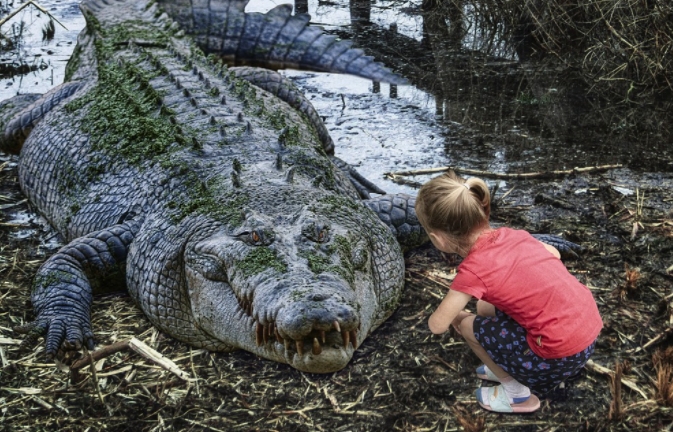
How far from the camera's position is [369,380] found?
317 cm

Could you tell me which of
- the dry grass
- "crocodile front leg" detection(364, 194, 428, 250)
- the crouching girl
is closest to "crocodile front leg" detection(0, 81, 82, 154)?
→ "crocodile front leg" detection(364, 194, 428, 250)

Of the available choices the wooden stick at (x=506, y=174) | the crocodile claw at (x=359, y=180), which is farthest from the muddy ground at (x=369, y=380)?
the wooden stick at (x=506, y=174)

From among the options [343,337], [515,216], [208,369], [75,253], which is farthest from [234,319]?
[515,216]

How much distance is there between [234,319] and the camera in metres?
3.07

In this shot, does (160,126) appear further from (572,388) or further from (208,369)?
(572,388)

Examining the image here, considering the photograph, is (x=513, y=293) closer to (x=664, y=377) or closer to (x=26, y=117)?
(x=664, y=377)

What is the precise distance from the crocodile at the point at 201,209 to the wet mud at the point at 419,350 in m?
0.14

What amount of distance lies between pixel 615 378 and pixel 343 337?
1111 mm

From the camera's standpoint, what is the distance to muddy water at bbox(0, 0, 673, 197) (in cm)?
539

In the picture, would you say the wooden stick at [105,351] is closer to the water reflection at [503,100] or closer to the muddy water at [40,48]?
the water reflection at [503,100]

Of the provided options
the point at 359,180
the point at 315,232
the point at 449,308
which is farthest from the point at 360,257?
the point at 359,180

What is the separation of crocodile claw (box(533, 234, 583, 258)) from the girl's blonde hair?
1315mm

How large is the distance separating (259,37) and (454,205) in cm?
456

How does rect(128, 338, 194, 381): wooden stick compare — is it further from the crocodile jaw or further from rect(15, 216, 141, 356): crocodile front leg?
rect(15, 216, 141, 356): crocodile front leg
